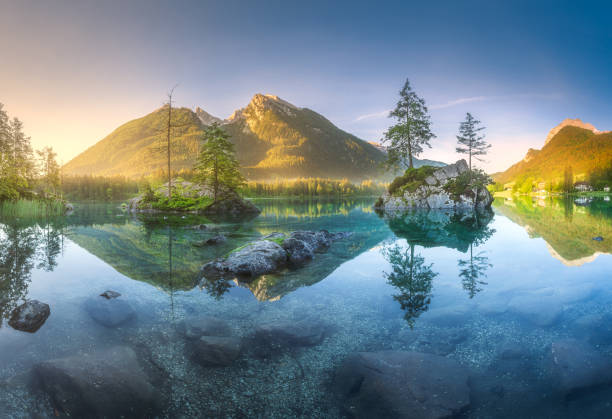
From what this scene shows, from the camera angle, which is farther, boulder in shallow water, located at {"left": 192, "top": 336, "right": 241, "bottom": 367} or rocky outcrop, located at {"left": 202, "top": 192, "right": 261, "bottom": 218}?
rocky outcrop, located at {"left": 202, "top": 192, "right": 261, "bottom": 218}

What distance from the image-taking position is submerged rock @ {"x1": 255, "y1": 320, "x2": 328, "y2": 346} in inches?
213

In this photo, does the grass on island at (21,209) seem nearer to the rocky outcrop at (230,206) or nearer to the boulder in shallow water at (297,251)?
the rocky outcrop at (230,206)

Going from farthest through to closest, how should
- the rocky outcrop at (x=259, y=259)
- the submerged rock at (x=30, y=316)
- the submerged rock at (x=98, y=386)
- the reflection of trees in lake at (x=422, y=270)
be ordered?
1. the rocky outcrop at (x=259, y=259)
2. the reflection of trees in lake at (x=422, y=270)
3. the submerged rock at (x=30, y=316)
4. the submerged rock at (x=98, y=386)

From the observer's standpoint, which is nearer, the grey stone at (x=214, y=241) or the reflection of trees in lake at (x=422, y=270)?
the reflection of trees in lake at (x=422, y=270)

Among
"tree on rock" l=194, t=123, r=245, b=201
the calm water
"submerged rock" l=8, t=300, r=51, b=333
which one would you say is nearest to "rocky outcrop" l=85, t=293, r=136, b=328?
the calm water

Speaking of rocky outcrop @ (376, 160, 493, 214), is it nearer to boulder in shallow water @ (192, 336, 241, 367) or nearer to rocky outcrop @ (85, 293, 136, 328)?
rocky outcrop @ (85, 293, 136, 328)

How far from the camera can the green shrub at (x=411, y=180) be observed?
1748 inches

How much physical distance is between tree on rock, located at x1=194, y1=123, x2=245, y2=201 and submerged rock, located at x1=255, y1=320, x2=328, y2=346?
36.0 m

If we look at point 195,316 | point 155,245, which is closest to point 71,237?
point 155,245

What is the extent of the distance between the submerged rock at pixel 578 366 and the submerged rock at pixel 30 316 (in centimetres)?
971

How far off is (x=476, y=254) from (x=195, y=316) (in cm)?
1210

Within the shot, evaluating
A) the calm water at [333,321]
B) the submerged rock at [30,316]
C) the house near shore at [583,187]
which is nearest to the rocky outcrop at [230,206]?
the calm water at [333,321]

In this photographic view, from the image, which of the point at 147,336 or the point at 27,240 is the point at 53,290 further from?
the point at 27,240

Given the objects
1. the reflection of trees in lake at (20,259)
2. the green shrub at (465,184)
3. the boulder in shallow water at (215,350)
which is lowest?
the boulder in shallow water at (215,350)
